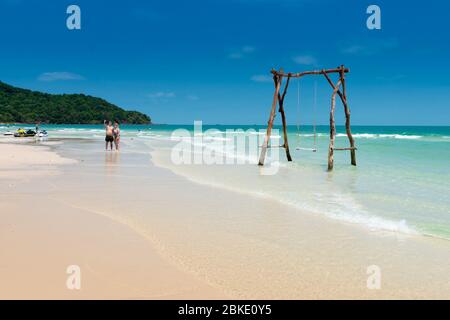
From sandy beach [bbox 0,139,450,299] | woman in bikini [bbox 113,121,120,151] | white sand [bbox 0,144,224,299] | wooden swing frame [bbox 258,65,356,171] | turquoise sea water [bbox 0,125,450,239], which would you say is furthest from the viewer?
woman in bikini [bbox 113,121,120,151]

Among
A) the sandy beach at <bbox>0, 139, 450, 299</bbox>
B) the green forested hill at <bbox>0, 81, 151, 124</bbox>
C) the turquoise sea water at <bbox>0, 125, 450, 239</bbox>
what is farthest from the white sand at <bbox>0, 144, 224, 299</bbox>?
the green forested hill at <bbox>0, 81, 151, 124</bbox>

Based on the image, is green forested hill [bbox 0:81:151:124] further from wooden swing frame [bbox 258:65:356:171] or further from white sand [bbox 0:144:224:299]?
white sand [bbox 0:144:224:299]

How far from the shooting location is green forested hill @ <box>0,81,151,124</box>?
127062mm

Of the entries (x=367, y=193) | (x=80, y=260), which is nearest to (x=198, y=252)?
(x=80, y=260)

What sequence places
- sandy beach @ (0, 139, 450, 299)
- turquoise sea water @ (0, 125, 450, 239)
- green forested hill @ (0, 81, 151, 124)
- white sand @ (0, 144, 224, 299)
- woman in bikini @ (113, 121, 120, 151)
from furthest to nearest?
green forested hill @ (0, 81, 151, 124), woman in bikini @ (113, 121, 120, 151), turquoise sea water @ (0, 125, 450, 239), sandy beach @ (0, 139, 450, 299), white sand @ (0, 144, 224, 299)

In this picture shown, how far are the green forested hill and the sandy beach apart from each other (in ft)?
413

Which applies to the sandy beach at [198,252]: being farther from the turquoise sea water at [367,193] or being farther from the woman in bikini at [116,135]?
the woman in bikini at [116,135]

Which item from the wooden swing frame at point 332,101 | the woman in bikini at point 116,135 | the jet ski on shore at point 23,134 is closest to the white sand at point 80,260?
the wooden swing frame at point 332,101

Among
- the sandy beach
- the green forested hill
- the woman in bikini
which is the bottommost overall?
the sandy beach

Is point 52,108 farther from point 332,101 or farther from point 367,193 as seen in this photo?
point 367,193

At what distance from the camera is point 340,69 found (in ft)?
51.8

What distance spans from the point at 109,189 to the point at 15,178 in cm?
317

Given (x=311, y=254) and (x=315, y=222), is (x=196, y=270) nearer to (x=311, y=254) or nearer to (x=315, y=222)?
(x=311, y=254)
